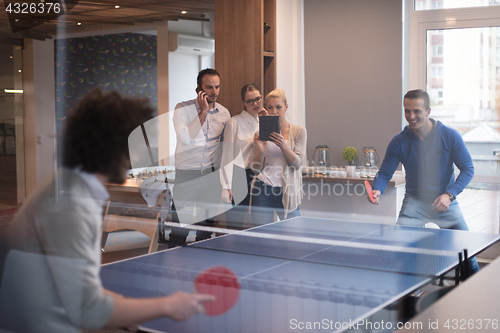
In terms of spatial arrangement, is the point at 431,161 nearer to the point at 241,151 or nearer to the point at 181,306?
the point at 241,151

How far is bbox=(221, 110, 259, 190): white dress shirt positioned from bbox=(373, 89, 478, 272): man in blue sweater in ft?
1.80

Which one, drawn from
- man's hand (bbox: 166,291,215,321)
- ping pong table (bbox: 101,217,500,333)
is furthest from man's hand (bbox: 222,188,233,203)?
man's hand (bbox: 166,291,215,321)

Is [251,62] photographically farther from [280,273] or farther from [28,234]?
[28,234]

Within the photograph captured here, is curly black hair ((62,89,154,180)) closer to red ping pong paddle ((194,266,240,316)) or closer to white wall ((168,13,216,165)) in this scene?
red ping pong paddle ((194,266,240,316))

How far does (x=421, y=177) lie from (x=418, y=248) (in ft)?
2.13

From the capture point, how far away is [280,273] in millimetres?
766

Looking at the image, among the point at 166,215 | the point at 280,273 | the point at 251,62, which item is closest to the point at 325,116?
the point at 251,62

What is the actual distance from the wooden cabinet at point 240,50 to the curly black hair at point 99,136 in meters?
1.61

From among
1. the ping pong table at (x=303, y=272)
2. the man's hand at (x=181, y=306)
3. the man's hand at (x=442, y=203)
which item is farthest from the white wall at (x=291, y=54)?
the man's hand at (x=181, y=306)

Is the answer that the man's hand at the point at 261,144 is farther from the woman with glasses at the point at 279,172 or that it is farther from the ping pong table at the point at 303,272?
the ping pong table at the point at 303,272

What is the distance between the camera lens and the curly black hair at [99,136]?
372mm

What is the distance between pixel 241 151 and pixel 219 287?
3.76ft

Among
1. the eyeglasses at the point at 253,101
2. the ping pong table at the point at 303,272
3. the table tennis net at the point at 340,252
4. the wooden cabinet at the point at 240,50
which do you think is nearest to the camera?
the ping pong table at the point at 303,272

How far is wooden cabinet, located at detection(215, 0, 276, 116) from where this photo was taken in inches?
78.3
